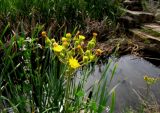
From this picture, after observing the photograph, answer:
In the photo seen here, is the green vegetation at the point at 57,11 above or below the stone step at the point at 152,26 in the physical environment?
above

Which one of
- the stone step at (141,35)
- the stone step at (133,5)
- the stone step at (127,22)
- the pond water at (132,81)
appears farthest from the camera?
the stone step at (133,5)

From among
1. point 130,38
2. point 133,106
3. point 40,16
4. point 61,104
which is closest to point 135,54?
point 130,38

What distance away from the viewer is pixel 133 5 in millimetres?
6664

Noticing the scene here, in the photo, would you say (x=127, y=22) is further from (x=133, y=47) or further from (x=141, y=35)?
(x=133, y=47)

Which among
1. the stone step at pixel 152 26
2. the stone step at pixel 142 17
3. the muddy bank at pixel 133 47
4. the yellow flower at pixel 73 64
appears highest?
the yellow flower at pixel 73 64

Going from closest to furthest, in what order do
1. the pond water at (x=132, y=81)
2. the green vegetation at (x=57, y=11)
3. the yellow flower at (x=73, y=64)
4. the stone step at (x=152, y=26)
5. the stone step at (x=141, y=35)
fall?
1. the yellow flower at (x=73, y=64)
2. the pond water at (x=132, y=81)
3. the green vegetation at (x=57, y=11)
4. the stone step at (x=141, y=35)
5. the stone step at (x=152, y=26)

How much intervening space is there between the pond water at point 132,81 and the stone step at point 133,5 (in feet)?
6.73

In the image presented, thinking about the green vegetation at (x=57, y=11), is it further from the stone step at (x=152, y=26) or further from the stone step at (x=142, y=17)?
the stone step at (x=152, y=26)

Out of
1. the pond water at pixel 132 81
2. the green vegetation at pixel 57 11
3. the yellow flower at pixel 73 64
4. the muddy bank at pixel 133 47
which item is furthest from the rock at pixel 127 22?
the yellow flower at pixel 73 64

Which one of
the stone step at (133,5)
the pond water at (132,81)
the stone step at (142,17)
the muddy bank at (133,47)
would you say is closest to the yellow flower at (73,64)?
the pond water at (132,81)

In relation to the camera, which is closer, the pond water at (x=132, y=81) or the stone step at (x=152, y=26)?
the pond water at (x=132, y=81)

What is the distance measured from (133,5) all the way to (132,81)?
123 inches

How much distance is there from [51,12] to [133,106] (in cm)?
222

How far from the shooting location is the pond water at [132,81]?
3.36 metres
